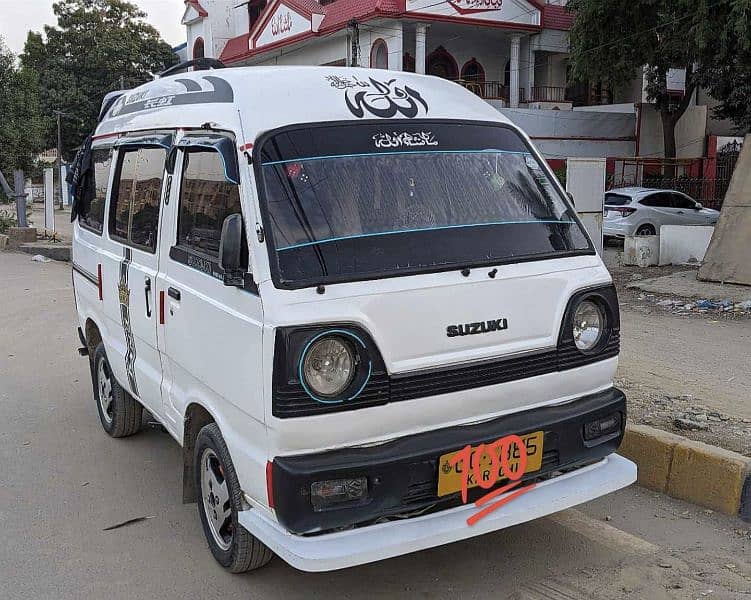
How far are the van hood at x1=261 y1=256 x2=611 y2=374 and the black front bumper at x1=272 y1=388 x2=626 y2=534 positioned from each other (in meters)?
0.30

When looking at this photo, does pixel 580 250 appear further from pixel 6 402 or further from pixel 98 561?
pixel 6 402

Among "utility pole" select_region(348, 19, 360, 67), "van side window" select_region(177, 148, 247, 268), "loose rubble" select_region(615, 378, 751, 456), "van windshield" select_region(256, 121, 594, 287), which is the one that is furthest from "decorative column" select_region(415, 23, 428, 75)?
"van side window" select_region(177, 148, 247, 268)

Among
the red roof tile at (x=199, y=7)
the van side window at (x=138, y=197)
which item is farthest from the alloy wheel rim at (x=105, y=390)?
the red roof tile at (x=199, y=7)

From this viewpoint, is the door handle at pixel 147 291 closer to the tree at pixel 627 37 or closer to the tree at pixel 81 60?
the tree at pixel 627 37

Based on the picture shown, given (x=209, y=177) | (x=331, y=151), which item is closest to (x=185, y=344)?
(x=209, y=177)

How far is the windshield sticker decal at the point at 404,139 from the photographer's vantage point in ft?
12.3

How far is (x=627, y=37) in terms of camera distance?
18.2 meters

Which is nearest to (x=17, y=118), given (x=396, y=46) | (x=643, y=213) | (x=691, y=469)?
→ (x=396, y=46)

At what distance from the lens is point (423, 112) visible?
393cm

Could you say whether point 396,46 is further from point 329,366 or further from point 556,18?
point 329,366

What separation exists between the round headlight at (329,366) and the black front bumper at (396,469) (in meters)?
0.25

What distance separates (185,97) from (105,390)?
2.52 m

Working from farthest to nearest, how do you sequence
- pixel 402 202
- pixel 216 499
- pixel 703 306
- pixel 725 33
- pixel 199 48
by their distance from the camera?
pixel 199 48 < pixel 725 33 < pixel 703 306 < pixel 216 499 < pixel 402 202

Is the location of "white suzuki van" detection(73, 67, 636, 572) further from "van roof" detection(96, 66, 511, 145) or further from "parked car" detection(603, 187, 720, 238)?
"parked car" detection(603, 187, 720, 238)
